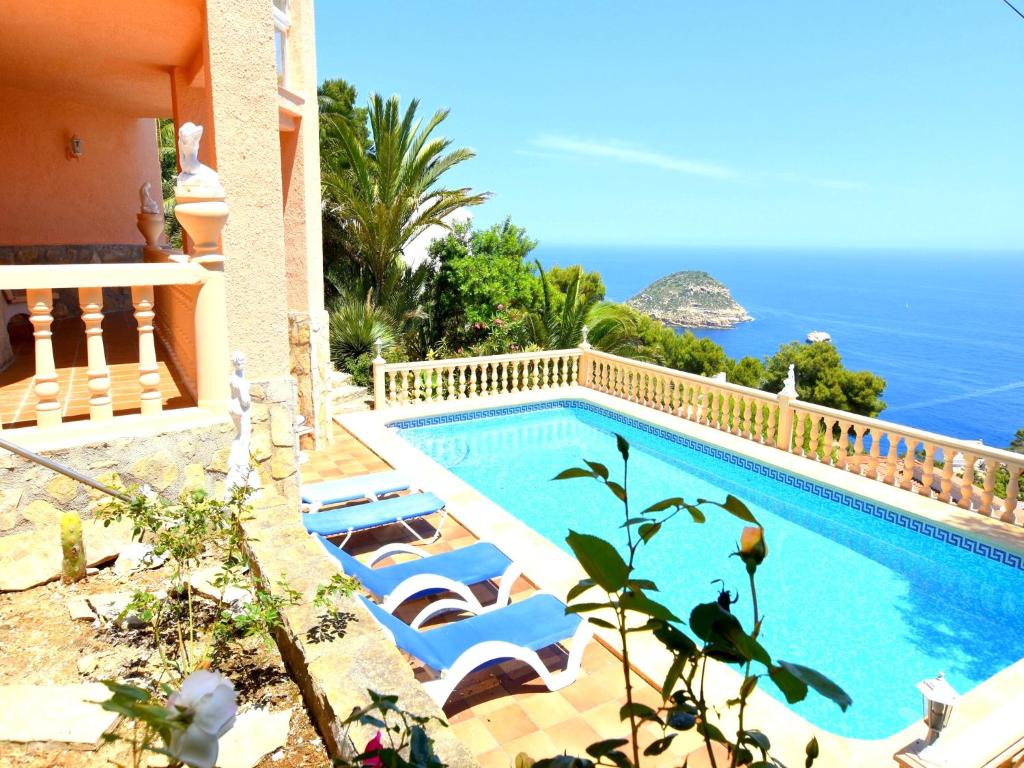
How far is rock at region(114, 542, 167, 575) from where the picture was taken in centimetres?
452

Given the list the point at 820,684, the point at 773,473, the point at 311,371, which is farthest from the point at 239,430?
the point at 773,473

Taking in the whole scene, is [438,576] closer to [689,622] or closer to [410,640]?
[410,640]

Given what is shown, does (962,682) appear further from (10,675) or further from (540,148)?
(540,148)

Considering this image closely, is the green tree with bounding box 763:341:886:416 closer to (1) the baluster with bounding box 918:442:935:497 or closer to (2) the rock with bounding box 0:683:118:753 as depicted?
(1) the baluster with bounding box 918:442:935:497

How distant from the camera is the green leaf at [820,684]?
92 cm

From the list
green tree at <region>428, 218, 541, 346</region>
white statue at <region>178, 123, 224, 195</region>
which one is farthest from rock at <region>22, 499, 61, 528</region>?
green tree at <region>428, 218, 541, 346</region>

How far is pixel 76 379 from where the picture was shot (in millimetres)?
7082

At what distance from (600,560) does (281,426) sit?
5.28m

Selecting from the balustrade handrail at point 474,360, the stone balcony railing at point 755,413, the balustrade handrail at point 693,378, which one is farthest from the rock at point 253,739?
the balustrade handrail at point 474,360

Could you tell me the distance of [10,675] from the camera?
131 inches

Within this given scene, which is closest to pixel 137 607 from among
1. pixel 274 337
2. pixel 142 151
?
pixel 274 337

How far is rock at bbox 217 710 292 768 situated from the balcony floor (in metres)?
3.38

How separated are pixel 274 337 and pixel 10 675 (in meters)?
2.95

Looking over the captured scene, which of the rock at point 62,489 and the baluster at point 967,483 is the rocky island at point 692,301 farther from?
the rock at point 62,489
